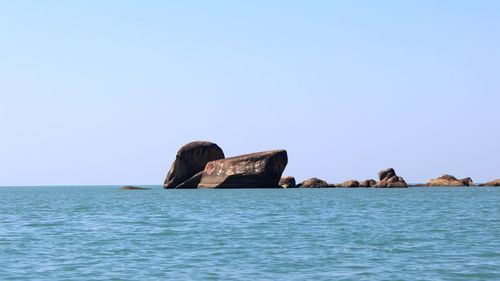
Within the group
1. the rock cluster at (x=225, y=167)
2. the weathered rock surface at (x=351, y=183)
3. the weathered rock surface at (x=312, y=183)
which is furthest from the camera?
the weathered rock surface at (x=351, y=183)

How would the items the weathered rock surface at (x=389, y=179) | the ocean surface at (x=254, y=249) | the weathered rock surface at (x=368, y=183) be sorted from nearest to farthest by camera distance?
the ocean surface at (x=254, y=249) < the weathered rock surface at (x=389, y=179) < the weathered rock surface at (x=368, y=183)

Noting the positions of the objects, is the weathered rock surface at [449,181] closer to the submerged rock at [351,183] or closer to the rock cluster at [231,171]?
the rock cluster at [231,171]

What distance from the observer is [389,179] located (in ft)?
433

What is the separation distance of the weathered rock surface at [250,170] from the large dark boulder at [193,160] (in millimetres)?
6257

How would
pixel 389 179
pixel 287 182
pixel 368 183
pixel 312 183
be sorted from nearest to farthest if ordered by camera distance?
pixel 287 182 < pixel 389 179 < pixel 312 183 < pixel 368 183

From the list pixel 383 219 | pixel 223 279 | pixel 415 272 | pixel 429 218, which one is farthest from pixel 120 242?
pixel 429 218

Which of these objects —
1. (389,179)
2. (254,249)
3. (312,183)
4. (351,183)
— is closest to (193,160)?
(312,183)

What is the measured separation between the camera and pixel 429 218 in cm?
4378

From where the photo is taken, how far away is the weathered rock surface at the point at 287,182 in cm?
13088

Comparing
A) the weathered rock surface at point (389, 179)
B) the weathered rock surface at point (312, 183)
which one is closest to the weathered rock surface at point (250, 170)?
the weathered rock surface at point (312, 183)

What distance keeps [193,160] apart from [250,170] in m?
13.1

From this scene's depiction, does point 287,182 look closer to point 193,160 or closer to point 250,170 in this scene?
point 193,160

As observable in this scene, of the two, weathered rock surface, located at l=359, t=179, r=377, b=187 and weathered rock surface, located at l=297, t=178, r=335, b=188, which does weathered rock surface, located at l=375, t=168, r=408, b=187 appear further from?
weathered rock surface, located at l=297, t=178, r=335, b=188

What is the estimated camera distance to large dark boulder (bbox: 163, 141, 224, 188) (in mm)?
117938
